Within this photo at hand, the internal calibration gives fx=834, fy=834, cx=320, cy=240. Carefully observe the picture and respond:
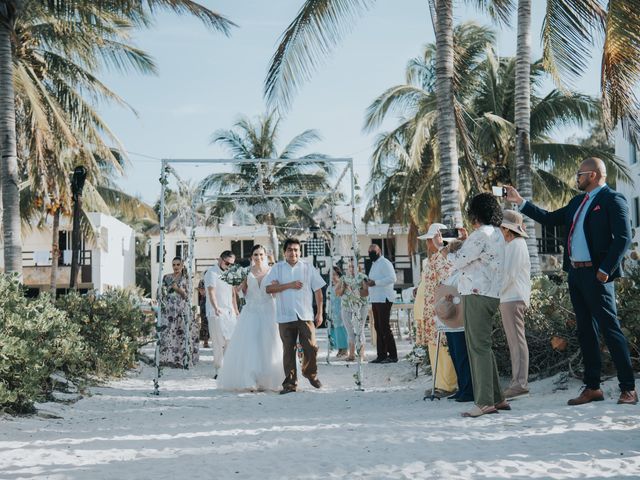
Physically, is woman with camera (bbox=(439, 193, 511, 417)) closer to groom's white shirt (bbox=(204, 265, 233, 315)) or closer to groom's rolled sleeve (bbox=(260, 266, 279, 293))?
groom's rolled sleeve (bbox=(260, 266, 279, 293))

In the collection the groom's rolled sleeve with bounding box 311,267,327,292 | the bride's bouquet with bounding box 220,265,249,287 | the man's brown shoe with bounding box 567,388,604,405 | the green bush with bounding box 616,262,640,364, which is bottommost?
the man's brown shoe with bounding box 567,388,604,405

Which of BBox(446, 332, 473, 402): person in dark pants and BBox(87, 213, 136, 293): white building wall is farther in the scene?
BBox(87, 213, 136, 293): white building wall

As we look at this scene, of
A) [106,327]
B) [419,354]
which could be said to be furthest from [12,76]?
[419,354]

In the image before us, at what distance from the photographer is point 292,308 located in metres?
10.0

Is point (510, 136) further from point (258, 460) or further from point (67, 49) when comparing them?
point (258, 460)

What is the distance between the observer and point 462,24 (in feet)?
86.6

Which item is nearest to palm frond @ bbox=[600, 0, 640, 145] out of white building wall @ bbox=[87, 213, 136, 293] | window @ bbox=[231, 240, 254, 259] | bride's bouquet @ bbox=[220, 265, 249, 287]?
bride's bouquet @ bbox=[220, 265, 249, 287]

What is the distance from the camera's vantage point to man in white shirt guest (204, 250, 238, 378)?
40.4 ft

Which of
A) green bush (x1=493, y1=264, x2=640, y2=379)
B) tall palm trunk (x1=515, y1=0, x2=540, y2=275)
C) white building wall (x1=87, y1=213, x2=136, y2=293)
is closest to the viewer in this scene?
green bush (x1=493, y1=264, x2=640, y2=379)

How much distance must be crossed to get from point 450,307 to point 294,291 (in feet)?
8.75

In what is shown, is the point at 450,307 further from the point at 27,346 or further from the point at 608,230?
the point at 27,346

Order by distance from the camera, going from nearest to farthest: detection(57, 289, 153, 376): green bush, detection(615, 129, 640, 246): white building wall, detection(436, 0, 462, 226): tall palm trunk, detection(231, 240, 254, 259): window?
detection(57, 289, 153, 376): green bush < detection(436, 0, 462, 226): tall palm trunk < detection(615, 129, 640, 246): white building wall < detection(231, 240, 254, 259): window

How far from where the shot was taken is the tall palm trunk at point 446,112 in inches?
463

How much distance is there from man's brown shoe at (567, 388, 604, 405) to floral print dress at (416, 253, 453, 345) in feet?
6.12
